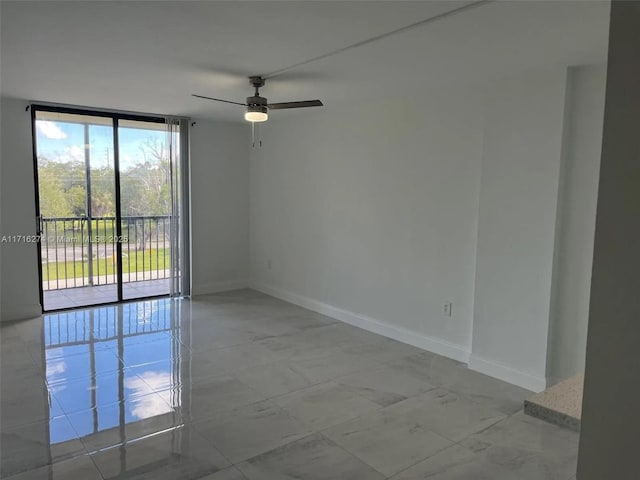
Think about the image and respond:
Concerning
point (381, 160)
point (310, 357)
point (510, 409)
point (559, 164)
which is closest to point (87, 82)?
point (381, 160)

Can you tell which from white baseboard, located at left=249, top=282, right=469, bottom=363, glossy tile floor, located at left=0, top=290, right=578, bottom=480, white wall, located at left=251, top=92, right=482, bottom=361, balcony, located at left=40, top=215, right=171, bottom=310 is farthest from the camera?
balcony, located at left=40, top=215, right=171, bottom=310

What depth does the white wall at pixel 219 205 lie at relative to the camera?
5953 millimetres

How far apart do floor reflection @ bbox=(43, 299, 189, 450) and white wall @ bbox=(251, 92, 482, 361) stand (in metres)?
1.70

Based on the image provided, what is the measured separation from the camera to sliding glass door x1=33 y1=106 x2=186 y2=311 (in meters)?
5.20

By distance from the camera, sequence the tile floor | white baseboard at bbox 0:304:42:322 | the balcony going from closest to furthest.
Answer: white baseboard at bbox 0:304:42:322, the tile floor, the balcony

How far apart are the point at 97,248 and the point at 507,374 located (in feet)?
16.5

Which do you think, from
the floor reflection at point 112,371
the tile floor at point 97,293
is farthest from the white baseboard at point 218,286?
the floor reflection at point 112,371

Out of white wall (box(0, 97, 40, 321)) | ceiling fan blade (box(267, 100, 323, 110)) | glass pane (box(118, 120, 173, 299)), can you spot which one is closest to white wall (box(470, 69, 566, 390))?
ceiling fan blade (box(267, 100, 323, 110))

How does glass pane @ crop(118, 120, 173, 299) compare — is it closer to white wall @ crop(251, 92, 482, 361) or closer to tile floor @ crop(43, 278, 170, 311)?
tile floor @ crop(43, 278, 170, 311)

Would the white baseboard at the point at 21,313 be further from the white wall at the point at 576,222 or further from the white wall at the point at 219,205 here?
the white wall at the point at 576,222

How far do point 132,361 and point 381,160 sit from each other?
2884 mm

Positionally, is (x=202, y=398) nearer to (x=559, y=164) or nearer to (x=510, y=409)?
(x=510, y=409)

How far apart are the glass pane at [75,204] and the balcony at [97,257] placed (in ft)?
0.04

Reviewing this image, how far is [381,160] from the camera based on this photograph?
A: 449cm
